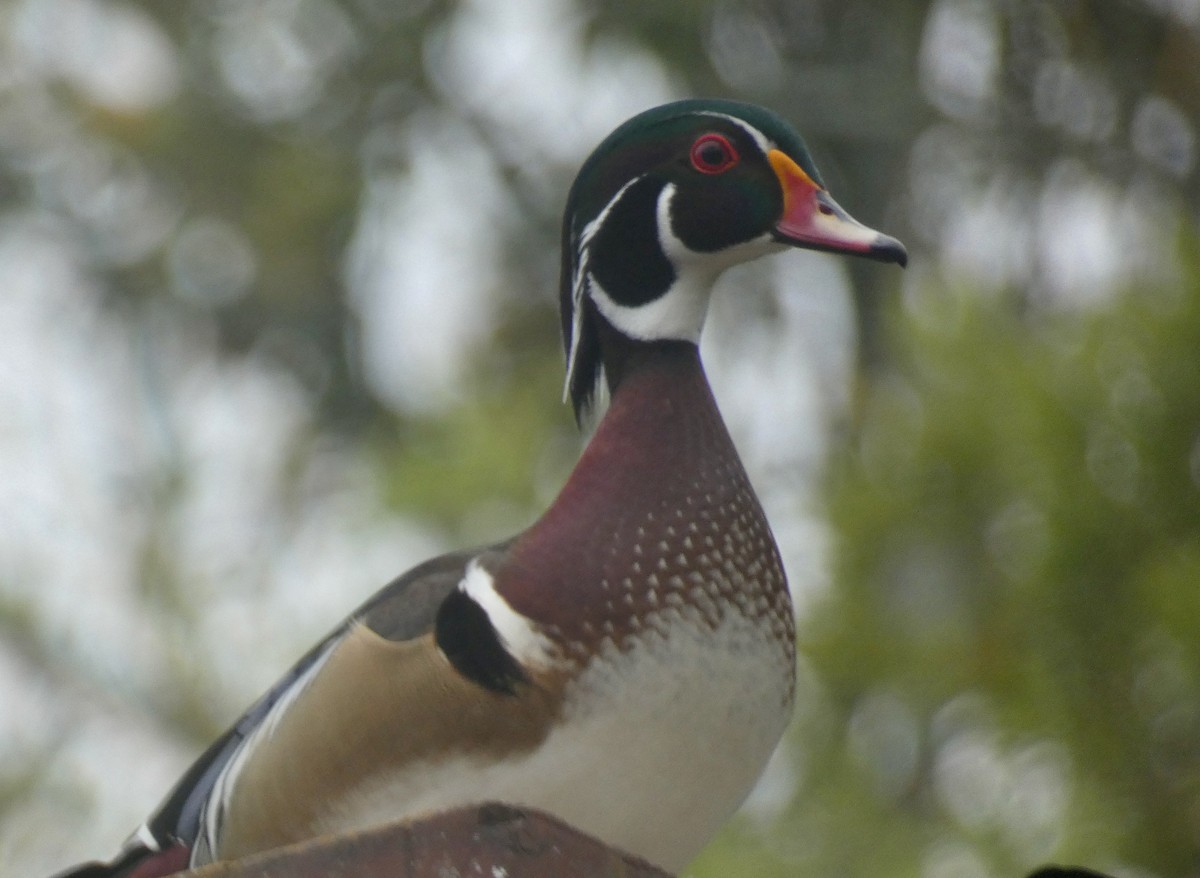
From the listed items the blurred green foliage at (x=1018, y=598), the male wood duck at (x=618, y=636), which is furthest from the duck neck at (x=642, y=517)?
the blurred green foliage at (x=1018, y=598)

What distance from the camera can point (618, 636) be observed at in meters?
1.48

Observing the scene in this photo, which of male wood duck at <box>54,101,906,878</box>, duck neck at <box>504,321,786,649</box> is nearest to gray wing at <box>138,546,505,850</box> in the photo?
male wood duck at <box>54,101,906,878</box>

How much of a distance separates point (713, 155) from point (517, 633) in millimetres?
504

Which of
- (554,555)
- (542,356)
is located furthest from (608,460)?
(542,356)

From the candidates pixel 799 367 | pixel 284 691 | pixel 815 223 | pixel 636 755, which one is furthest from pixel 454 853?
pixel 799 367

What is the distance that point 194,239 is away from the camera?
6.54 meters

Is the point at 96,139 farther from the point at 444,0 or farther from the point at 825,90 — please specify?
the point at 825,90

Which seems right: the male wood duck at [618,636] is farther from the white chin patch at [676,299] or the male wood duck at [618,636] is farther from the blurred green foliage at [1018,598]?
the blurred green foliage at [1018,598]

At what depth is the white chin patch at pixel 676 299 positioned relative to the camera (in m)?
1.72

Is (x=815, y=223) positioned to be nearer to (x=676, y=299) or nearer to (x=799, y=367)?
(x=676, y=299)

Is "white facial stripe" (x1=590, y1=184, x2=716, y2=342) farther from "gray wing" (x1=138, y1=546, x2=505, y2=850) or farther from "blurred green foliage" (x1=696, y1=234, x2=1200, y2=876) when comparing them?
"blurred green foliage" (x1=696, y1=234, x2=1200, y2=876)

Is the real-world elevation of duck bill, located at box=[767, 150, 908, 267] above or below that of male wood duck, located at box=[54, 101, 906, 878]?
above

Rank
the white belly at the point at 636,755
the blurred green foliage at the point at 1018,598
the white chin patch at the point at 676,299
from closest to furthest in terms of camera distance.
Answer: the white belly at the point at 636,755
the white chin patch at the point at 676,299
the blurred green foliage at the point at 1018,598

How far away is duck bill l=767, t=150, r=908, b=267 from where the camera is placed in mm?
1546
